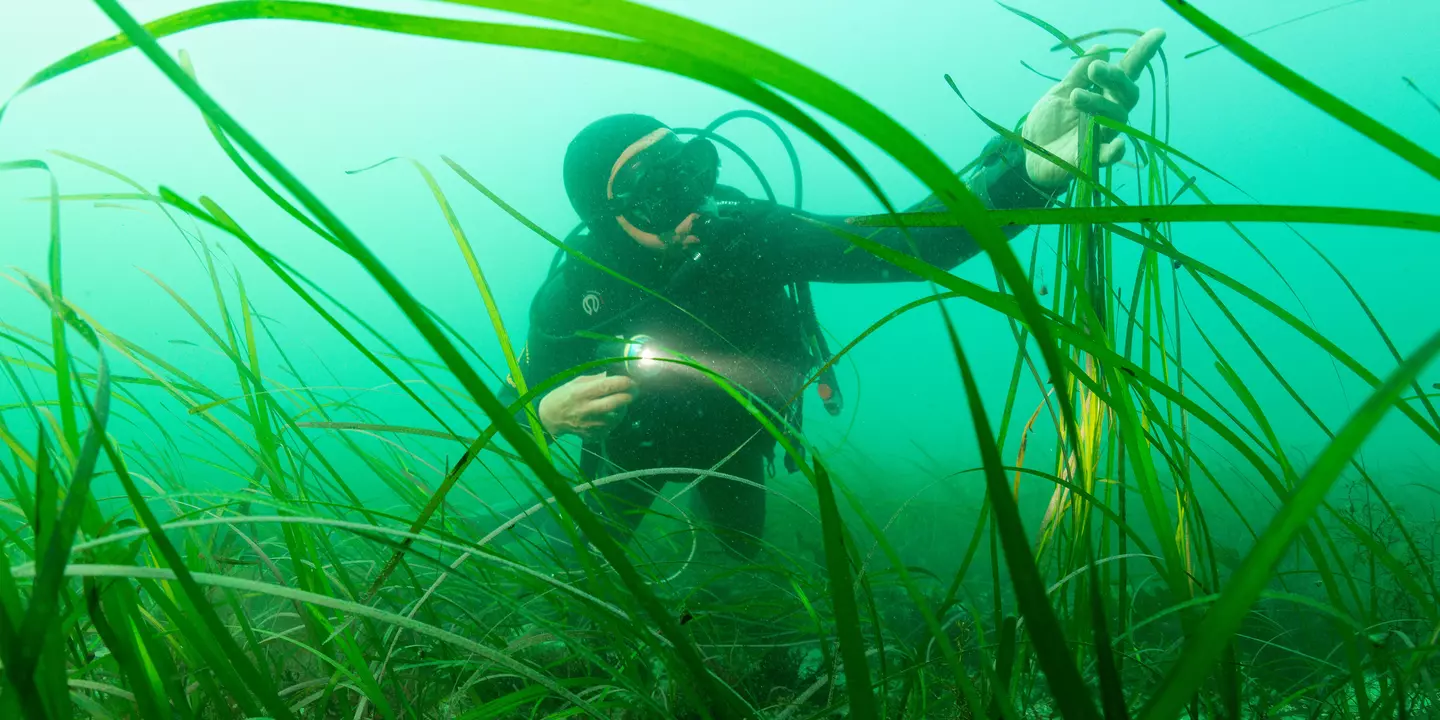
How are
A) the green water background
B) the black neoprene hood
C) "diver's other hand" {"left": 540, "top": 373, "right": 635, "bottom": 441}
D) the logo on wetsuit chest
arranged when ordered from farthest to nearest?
the green water background < the black neoprene hood < the logo on wetsuit chest < "diver's other hand" {"left": 540, "top": 373, "right": 635, "bottom": 441}

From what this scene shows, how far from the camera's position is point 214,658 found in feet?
1.73

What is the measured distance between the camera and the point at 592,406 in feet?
9.80

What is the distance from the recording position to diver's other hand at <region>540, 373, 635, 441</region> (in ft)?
9.89

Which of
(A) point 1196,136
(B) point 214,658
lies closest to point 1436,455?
(B) point 214,658

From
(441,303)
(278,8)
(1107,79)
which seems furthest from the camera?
(441,303)

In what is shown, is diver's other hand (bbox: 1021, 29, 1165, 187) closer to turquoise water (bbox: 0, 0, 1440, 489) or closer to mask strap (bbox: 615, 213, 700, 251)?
mask strap (bbox: 615, 213, 700, 251)

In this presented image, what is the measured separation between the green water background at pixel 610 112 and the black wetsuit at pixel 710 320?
21899mm

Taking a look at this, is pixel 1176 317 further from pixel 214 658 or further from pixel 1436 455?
pixel 1436 455

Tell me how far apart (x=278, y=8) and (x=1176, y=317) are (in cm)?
109

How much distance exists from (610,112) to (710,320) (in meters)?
33.7

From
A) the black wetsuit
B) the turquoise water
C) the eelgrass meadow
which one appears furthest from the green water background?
the eelgrass meadow

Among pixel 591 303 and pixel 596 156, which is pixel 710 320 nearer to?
pixel 591 303

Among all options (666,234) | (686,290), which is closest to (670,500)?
(686,290)

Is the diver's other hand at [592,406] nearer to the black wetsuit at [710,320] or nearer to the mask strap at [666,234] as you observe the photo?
the black wetsuit at [710,320]
